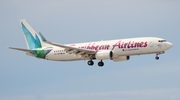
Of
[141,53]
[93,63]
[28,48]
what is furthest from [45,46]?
[141,53]

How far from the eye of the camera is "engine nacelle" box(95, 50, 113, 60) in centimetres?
10325

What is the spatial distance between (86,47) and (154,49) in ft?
42.5

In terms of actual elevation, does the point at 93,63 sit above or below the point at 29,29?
below

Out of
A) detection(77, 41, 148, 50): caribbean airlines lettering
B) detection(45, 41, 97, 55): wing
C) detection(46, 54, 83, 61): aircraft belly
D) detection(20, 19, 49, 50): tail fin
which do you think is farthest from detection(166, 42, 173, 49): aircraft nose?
detection(20, 19, 49, 50): tail fin

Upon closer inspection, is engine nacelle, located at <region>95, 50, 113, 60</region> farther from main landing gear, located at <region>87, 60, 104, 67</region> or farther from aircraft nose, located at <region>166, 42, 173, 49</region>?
aircraft nose, located at <region>166, 42, 173, 49</region>

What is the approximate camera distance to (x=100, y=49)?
4161 inches

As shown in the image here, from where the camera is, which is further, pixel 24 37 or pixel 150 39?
pixel 24 37

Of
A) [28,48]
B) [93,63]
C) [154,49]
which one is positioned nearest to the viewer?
[154,49]

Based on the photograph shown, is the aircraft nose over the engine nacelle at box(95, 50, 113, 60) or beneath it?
over

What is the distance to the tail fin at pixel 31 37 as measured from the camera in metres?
116

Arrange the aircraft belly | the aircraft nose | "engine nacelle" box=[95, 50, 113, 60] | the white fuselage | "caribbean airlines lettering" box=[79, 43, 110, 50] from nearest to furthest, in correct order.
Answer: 1. the white fuselage
2. the aircraft nose
3. "engine nacelle" box=[95, 50, 113, 60]
4. "caribbean airlines lettering" box=[79, 43, 110, 50]
5. the aircraft belly

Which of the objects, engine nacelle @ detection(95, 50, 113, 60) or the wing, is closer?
engine nacelle @ detection(95, 50, 113, 60)

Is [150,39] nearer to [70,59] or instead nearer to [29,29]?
[70,59]

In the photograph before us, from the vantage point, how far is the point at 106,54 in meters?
103
